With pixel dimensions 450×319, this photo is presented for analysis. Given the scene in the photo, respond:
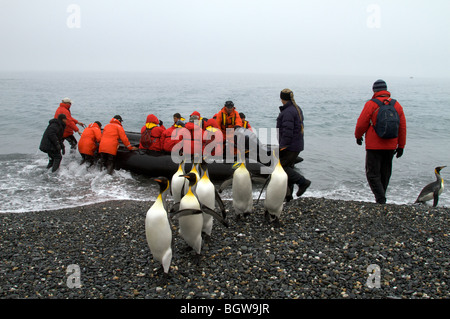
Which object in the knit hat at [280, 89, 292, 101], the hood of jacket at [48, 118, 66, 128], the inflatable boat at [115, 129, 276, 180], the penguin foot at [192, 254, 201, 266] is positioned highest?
the knit hat at [280, 89, 292, 101]

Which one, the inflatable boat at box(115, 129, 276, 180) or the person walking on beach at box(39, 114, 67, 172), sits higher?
the person walking on beach at box(39, 114, 67, 172)

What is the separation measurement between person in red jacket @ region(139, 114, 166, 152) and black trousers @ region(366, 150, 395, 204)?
5709 millimetres

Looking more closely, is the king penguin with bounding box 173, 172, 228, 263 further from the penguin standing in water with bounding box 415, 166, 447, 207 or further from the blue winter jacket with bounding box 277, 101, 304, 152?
the penguin standing in water with bounding box 415, 166, 447, 207

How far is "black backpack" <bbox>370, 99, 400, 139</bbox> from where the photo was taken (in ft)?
20.8

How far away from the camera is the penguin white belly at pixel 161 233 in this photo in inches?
166

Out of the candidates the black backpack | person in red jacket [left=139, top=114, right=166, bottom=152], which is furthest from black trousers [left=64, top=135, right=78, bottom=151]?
the black backpack

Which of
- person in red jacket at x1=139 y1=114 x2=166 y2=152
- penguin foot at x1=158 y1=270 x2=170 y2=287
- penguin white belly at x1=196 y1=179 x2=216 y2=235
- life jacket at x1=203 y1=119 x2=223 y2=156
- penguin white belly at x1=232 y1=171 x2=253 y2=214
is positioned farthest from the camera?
person in red jacket at x1=139 y1=114 x2=166 y2=152

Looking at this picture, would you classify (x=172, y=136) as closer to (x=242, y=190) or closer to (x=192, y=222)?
(x=242, y=190)

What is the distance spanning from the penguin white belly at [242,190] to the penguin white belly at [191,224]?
135 centimetres

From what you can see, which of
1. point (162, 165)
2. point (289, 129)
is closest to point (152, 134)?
point (162, 165)

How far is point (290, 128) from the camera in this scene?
6301mm

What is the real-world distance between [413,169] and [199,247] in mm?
11131

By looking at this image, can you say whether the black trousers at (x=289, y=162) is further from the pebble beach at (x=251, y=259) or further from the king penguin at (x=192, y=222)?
the king penguin at (x=192, y=222)
